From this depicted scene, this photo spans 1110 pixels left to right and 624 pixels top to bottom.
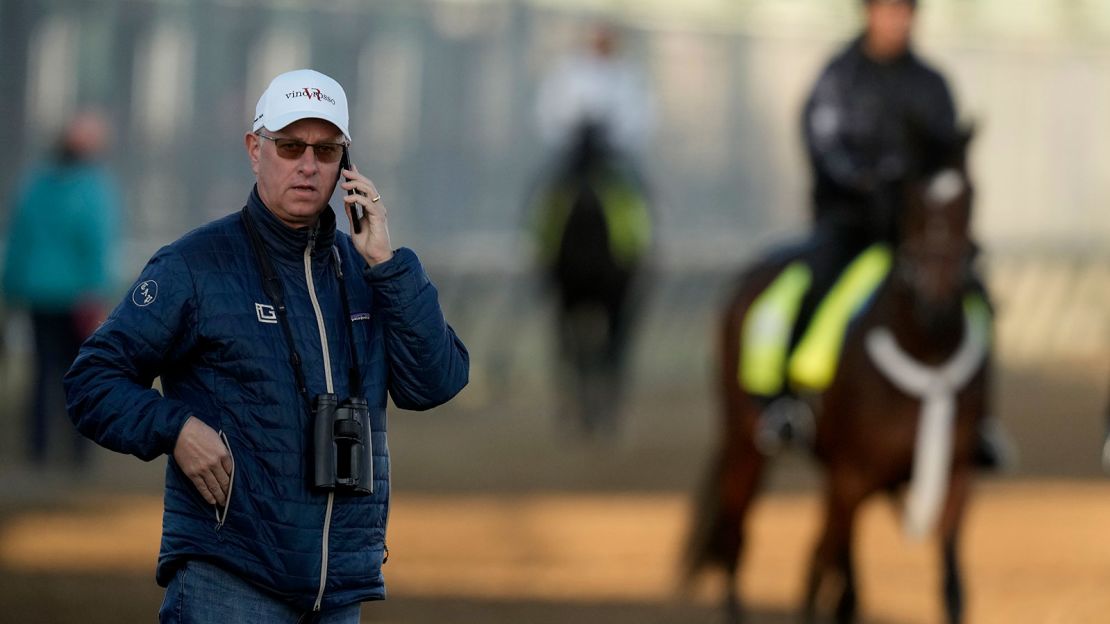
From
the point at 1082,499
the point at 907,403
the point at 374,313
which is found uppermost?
the point at 374,313

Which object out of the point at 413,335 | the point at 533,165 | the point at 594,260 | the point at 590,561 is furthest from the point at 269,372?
the point at 533,165

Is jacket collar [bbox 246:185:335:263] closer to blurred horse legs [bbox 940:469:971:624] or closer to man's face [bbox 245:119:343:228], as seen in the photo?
man's face [bbox 245:119:343:228]

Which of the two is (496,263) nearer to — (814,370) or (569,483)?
(569,483)

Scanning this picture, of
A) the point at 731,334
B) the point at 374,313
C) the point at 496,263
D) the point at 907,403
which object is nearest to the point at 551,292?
the point at 496,263

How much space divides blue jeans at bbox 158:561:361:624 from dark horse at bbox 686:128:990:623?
4533mm

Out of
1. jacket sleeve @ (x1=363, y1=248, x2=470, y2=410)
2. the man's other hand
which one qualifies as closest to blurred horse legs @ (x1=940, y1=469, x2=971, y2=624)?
jacket sleeve @ (x1=363, y1=248, x2=470, y2=410)

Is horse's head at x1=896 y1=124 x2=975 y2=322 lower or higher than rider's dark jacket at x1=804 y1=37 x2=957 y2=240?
lower

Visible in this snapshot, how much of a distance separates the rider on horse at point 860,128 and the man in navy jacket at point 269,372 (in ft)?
16.0

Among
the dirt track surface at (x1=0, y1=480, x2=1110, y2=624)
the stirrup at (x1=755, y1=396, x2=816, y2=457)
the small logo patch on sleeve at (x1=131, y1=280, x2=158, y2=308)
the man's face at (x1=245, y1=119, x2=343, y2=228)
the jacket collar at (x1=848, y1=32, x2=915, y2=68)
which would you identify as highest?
the jacket collar at (x1=848, y1=32, x2=915, y2=68)

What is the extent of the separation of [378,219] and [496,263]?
1742cm

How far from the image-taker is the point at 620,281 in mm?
17453

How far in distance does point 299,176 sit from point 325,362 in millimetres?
386

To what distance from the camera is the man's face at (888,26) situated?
9.71 m

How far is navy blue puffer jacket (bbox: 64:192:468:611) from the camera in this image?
173 inches
